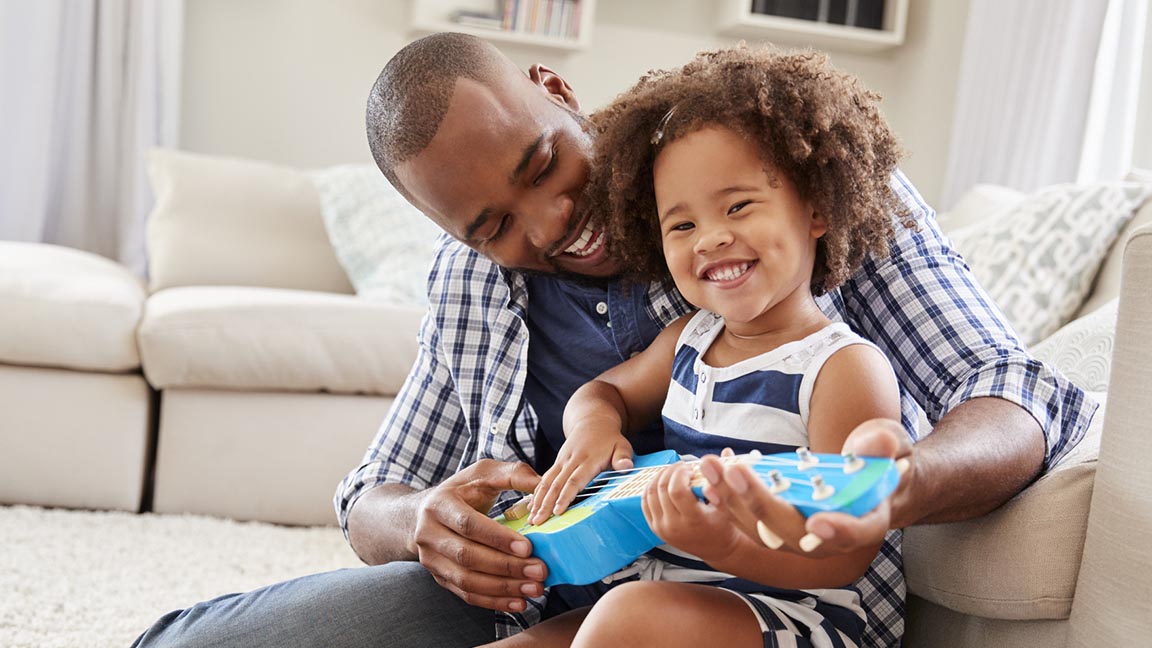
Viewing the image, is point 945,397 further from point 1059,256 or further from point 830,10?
point 830,10

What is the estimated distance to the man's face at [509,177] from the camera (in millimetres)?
1195

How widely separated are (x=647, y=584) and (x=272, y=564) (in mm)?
1510

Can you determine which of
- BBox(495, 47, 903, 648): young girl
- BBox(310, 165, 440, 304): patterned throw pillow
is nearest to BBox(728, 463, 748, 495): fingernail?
BBox(495, 47, 903, 648): young girl

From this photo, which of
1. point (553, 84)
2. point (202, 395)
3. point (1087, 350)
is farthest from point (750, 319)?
point (202, 395)

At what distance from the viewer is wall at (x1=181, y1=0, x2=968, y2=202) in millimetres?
3818

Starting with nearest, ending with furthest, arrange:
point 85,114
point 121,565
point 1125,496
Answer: point 1125,496
point 121,565
point 85,114

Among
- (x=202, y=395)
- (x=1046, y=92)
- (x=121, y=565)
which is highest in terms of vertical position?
(x=1046, y=92)

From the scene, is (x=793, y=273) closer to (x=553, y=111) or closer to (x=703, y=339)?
(x=703, y=339)

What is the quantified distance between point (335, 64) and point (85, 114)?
0.84m

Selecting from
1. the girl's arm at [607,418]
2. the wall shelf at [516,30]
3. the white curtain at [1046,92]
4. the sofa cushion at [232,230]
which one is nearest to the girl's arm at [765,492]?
the girl's arm at [607,418]

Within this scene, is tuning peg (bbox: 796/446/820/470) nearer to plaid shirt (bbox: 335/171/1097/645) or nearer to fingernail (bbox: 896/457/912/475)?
fingernail (bbox: 896/457/912/475)

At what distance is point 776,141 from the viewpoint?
1.01 m

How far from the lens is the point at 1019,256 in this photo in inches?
80.9

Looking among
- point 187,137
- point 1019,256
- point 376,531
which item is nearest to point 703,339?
point 376,531
